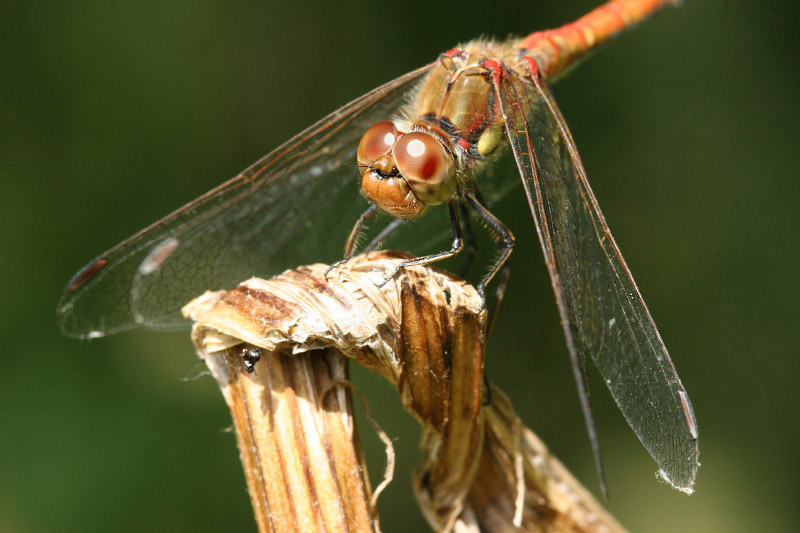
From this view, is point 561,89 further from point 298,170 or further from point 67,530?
point 67,530

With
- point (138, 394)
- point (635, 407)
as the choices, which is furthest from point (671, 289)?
point (138, 394)

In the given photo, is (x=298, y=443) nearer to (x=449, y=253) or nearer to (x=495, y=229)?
(x=449, y=253)

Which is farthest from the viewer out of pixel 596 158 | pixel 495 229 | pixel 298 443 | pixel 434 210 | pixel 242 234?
pixel 596 158

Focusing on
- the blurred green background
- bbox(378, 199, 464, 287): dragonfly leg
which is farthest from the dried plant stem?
the blurred green background

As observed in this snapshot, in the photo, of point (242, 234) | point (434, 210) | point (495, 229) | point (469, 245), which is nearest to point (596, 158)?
point (434, 210)

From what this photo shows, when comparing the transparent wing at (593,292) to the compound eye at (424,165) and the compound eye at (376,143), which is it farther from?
the compound eye at (376,143)

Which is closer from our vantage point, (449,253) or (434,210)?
(449,253)

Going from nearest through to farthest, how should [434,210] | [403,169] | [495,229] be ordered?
[403,169] < [495,229] < [434,210]
